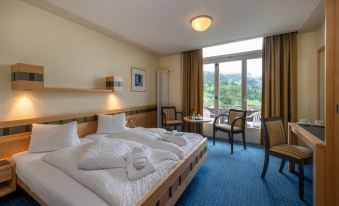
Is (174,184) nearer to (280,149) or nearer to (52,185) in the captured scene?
(52,185)

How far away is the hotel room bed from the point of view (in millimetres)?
1200

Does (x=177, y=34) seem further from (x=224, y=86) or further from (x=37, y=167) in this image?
(x=37, y=167)

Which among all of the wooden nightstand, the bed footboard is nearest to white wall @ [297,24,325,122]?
the bed footboard

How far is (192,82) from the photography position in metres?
4.77

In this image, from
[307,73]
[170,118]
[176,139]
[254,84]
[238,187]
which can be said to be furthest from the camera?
[170,118]

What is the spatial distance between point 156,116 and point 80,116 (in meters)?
2.54

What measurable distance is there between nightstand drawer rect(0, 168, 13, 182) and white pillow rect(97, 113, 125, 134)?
4.21 feet

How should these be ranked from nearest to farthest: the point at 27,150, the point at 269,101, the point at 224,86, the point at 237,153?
the point at 27,150
the point at 237,153
the point at 269,101
the point at 224,86

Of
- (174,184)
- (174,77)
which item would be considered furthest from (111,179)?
A: (174,77)

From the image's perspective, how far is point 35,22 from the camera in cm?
237

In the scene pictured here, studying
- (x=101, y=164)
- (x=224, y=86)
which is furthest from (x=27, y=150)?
(x=224, y=86)

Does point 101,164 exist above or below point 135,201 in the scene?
above

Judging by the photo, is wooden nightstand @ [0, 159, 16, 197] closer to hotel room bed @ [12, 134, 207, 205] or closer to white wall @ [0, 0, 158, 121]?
hotel room bed @ [12, 134, 207, 205]

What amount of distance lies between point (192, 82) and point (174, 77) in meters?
0.70
